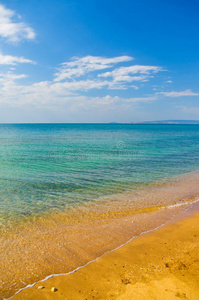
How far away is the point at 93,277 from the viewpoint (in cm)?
609

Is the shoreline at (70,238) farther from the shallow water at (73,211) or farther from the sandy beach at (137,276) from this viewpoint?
the sandy beach at (137,276)

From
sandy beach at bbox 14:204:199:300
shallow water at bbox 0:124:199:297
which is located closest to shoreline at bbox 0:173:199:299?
shallow water at bbox 0:124:199:297

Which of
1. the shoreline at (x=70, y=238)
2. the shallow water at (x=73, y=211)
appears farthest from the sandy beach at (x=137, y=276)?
the shallow water at (x=73, y=211)

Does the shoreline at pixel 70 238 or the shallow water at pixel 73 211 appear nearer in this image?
the shoreline at pixel 70 238

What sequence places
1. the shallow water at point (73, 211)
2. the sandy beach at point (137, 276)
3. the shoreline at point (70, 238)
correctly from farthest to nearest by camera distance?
the shallow water at point (73, 211) < the shoreline at point (70, 238) < the sandy beach at point (137, 276)

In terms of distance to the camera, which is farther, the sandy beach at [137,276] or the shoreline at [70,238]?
the shoreline at [70,238]

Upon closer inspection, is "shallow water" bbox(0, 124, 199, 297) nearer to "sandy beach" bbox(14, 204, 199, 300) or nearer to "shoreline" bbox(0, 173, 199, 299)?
"shoreline" bbox(0, 173, 199, 299)

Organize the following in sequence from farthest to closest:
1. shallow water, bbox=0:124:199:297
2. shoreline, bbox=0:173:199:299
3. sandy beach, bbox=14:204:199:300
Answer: shallow water, bbox=0:124:199:297, shoreline, bbox=0:173:199:299, sandy beach, bbox=14:204:199:300

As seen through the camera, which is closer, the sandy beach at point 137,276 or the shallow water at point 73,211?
the sandy beach at point 137,276

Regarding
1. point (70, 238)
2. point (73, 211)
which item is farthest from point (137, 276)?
point (73, 211)

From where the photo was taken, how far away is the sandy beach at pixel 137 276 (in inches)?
213

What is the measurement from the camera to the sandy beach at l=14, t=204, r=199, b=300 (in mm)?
5414

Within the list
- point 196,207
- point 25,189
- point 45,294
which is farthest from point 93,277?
point 25,189

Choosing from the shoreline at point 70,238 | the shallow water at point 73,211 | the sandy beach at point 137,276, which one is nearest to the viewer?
the sandy beach at point 137,276
